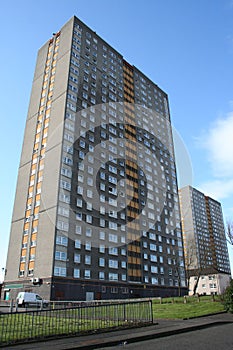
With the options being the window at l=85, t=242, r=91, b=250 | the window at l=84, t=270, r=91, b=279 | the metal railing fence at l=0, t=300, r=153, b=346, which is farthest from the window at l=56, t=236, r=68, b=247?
the metal railing fence at l=0, t=300, r=153, b=346

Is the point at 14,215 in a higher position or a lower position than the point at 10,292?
higher

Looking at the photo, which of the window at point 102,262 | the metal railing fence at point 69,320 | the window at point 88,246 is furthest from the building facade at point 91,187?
the metal railing fence at point 69,320

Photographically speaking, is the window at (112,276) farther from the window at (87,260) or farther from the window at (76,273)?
the window at (76,273)

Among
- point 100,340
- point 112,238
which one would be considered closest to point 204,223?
point 112,238

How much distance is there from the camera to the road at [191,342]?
861cm

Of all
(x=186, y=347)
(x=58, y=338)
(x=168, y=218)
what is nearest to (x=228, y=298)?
(x=186, y=347)

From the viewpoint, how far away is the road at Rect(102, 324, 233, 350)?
861 centimetres

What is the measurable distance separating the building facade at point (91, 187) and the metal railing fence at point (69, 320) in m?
30.4

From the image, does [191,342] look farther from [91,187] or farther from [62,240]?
[91,187]

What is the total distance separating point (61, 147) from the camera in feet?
162

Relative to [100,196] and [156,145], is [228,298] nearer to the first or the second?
[100,196]

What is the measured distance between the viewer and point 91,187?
5231 cm

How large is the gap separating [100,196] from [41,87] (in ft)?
92.7

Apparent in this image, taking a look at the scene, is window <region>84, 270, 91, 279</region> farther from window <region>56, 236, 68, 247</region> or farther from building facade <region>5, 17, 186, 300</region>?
window <region>56, 236, 68, 247</region>
